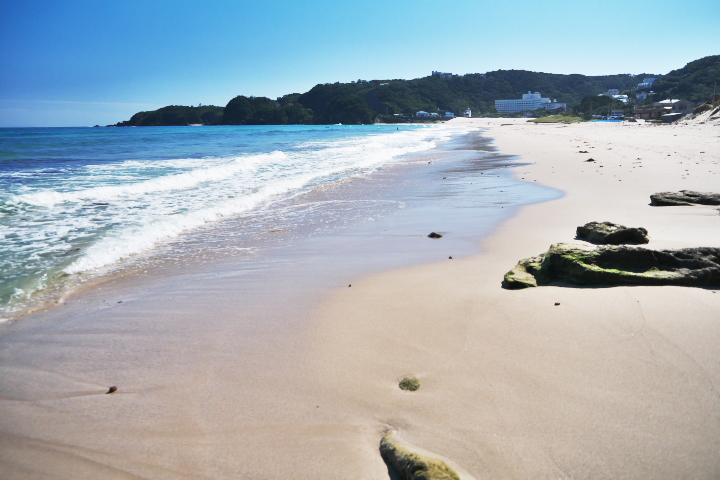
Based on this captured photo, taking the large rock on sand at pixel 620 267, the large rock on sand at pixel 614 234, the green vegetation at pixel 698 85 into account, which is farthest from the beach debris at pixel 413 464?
the green vegetation at pixel 698 85

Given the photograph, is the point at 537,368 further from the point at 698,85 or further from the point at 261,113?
the point at 261,113

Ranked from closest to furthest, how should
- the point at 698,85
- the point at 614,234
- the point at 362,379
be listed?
the point at 362,379, the point at 614,234, the point at 698,85

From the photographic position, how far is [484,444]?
182cm

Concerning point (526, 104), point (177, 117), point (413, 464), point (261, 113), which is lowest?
point (413, 464)

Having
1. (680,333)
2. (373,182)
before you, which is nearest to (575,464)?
(680,333)

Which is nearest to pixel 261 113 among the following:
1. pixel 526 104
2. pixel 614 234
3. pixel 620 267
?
pixel 526 104

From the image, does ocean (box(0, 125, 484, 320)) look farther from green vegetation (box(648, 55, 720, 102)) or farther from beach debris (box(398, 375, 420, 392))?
green vegetation (box(648, 55, 720, 102))

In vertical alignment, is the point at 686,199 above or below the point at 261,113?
below

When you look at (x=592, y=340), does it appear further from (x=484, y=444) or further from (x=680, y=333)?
(x=484, y=444)

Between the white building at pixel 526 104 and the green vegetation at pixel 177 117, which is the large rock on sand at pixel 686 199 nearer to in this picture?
the green vegetation at pixel 177 117

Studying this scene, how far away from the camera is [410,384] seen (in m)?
2.26

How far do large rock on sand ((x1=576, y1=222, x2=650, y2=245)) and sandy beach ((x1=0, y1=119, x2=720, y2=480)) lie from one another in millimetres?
1084

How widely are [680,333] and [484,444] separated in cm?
162

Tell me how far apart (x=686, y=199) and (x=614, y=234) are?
9.27 feet
